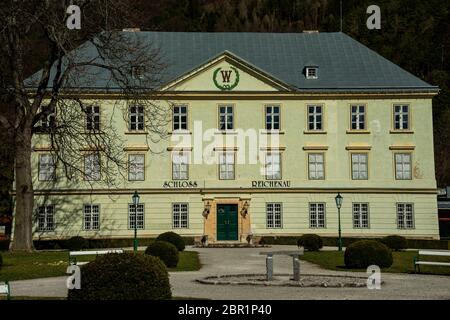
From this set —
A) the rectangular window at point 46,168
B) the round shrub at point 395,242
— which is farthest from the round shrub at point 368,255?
the rectangular window at point 46,168

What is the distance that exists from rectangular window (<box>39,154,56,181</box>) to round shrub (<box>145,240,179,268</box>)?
18.6 m

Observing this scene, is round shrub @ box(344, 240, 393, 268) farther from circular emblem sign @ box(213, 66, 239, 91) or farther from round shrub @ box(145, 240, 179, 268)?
circular emblem sign @ box(213, 66, 239, 91)

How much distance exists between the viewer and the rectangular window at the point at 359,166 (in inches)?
1725

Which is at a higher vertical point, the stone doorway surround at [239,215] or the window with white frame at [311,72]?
the window with white frame at [311,72]

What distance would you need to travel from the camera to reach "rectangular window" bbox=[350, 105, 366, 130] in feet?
145

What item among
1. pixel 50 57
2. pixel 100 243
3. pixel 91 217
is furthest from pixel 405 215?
pixel 50 57

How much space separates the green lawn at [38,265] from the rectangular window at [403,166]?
1695 cm

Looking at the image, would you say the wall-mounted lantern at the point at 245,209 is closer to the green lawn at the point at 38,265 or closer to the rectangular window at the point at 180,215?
the rectangular window at the point at 180,215

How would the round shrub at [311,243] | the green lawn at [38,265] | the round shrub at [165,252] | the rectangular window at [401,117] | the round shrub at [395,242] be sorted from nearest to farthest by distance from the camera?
the green lawn at [38,265] → the round shrub at [165,252] → the round shrub at [311,243] → the round shrub at [395,242] → the rectangular window at [401,117]

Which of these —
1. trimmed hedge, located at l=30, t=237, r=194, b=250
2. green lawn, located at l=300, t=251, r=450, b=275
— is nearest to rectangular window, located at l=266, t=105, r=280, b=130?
trimmed hedge, located at l=30, t=237, r=194, b=250

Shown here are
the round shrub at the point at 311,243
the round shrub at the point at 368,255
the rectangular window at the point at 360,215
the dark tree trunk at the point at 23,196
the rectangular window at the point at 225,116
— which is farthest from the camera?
the rectangular window at the point at 225,116

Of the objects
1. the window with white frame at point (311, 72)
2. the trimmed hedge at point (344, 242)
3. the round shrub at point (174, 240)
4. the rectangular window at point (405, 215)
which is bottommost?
the trimmed hedge at point (344, 242)

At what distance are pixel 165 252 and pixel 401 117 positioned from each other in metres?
23.0
